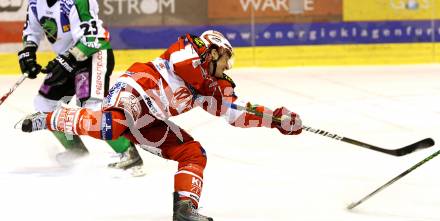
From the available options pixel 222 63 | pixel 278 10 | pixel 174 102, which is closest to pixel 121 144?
pixel 174 102

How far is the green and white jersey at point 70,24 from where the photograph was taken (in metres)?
5.32

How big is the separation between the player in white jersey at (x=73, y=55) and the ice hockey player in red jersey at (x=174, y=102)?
1.09 metres

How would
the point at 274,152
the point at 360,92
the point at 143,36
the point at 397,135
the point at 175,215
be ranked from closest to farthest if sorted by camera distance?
the point at 175,215
the point at 274,152
the point at 397,135
the point at 360,92
the point at 143,36

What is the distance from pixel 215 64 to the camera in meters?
4.12

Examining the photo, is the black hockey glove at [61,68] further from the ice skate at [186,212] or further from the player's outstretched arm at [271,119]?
the ice skate at [186,212]

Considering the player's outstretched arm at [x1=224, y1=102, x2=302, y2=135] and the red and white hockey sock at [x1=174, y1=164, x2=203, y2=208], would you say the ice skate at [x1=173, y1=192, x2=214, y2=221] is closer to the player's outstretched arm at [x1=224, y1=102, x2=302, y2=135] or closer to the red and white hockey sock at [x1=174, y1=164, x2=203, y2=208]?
the red and white hockey sock at [x1=174, y1=164, x2=203, y2=208]

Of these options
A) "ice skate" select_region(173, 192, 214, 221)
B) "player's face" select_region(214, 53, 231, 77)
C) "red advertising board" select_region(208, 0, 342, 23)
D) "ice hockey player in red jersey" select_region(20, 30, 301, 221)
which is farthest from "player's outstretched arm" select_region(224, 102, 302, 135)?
"red advertising board" select_region(208, 0, 342, 23)

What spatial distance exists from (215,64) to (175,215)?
2.03 ft

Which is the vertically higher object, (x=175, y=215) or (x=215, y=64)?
(x=215, y=64)

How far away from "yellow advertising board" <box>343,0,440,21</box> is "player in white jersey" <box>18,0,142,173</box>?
14.8 ft

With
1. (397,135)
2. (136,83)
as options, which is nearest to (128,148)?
(136,83)

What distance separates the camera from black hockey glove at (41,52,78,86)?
211 inches

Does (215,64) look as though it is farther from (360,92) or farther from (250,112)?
(360,92)

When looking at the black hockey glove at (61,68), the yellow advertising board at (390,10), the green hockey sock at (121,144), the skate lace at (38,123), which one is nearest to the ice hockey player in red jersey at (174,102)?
the skate lace at (38,123)
